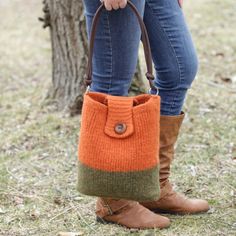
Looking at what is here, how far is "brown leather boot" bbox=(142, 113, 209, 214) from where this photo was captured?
247 cm

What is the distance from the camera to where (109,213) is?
2.50 metres

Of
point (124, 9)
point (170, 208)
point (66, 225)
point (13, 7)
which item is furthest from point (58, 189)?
point (13, 7)

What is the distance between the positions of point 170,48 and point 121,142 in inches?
17.6

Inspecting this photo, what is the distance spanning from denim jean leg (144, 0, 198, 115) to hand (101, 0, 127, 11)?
0.79 ft

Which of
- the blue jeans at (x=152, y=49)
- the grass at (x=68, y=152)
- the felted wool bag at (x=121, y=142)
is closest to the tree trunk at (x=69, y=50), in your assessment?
the grass at (x=68, y=152)

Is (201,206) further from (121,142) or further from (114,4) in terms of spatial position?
(114,4)

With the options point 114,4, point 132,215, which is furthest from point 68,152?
point 114,4

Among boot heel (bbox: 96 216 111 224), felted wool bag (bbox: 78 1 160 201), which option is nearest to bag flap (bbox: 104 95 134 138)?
felted wool bag (bbox: 78 1 160 201)

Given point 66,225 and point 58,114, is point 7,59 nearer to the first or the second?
point 58,114

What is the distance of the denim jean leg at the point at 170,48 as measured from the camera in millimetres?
2264

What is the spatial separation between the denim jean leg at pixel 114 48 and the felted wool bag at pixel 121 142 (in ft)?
0.15

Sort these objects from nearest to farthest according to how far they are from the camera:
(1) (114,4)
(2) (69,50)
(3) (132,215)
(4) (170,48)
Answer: (1) (114,4) → (4) (170,48) → (3) (132,215) → (2) (69,50)

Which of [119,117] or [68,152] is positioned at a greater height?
[119,117]

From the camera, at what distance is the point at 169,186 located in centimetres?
259
